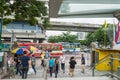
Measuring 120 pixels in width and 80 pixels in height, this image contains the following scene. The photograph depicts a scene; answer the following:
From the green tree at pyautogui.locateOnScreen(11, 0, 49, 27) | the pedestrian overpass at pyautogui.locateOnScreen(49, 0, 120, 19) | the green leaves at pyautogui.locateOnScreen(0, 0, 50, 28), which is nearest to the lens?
the pedestrian overpass at pyautogui.locateOnScreen(49, 0, 120, 19)

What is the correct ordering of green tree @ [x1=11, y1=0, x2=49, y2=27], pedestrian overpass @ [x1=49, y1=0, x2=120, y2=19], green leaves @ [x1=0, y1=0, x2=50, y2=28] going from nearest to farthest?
pedestrian overpass @ [x1=49, y1=0, x2=120, y2=19]
green leaves @ [x1=0, y1=0, x2=50, y2=28]
green tree @ [x1=11, y1=0, x2=49, y2=27]

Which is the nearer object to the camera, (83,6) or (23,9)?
(83,6)

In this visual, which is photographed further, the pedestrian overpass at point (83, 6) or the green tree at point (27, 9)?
the green tree at point (27, 9)

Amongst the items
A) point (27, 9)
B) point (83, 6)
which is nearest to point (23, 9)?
point (27, 9)

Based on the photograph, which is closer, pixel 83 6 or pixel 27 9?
pixel 83 6

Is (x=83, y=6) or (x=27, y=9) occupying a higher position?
(x=83, y=6)

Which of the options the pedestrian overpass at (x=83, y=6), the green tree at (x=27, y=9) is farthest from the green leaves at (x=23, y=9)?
the pedestrian overpass at (x=83, y=6)

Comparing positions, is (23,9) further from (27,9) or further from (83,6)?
(83,6)

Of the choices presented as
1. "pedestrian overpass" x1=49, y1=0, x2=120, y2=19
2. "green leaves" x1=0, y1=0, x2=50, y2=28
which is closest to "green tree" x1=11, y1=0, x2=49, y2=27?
"green leaves" x1=0, y1=0, x2=50, y2=28

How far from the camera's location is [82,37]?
438 ft

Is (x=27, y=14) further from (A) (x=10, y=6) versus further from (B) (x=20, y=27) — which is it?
(B) (x=20, y=27)

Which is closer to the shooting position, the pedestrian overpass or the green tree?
the pedestrian overpass

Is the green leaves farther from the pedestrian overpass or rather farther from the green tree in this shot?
the pedestrian overpass

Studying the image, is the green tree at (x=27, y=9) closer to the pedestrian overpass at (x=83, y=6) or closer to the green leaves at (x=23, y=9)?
the green leaves at (x=23, y=9)
